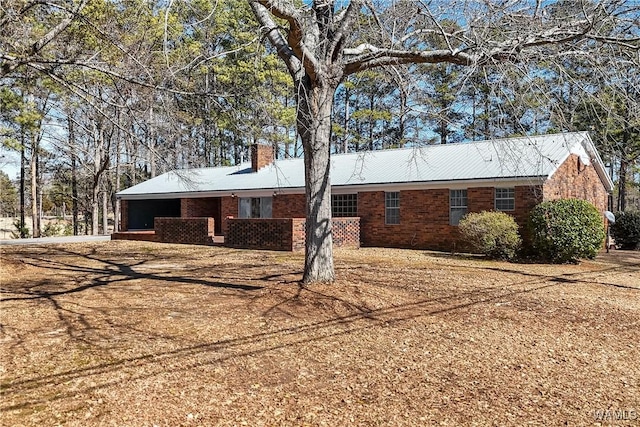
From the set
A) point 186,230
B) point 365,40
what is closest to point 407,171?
point 186,230

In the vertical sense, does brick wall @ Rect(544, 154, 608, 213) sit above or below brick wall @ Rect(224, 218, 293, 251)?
above

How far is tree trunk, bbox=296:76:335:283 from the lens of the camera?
26.4 feet

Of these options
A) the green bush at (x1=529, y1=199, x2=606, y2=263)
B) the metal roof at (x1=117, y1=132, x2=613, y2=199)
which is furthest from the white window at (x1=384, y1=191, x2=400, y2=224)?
the green bush at (x1=529, y1=199, x2=606, y2=263)

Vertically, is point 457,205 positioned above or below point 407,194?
below

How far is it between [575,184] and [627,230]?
4855mm

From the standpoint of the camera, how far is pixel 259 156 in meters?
25.5

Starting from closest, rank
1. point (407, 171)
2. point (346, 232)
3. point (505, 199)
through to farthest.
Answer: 1. point (505, 199)
2. point (346, 232)
3. point (407, 171)

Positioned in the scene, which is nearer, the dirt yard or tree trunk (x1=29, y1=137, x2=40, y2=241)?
the dirt yard

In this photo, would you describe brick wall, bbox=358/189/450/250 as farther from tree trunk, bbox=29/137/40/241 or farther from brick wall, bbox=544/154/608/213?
tree trunk, bbox=29/137/40/241

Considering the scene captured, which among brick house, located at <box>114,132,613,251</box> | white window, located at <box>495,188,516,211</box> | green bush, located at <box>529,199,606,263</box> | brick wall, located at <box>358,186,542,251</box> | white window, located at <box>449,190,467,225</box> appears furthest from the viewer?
white window, located at <box>449,190,467,225</box>

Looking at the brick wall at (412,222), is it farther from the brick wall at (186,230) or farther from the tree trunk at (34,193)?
the tree trunk at (34,193)

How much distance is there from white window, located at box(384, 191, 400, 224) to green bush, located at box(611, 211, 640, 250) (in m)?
10.3

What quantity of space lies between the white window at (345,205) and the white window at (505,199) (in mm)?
5875

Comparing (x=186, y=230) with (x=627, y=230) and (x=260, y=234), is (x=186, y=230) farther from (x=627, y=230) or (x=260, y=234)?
(x=627, y=230)
